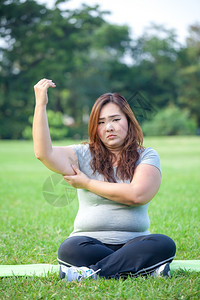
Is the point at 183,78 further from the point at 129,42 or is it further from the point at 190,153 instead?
the point at 190,153

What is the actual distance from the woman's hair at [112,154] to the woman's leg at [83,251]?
1.37 feet

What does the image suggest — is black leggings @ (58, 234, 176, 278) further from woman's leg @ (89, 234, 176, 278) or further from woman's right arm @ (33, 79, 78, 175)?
woman's right arm @ (33, 79, 78, 175)

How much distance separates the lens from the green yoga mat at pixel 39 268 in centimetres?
271

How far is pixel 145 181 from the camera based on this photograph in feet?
8.43

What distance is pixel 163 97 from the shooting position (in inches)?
1674

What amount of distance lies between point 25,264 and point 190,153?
13270 mm

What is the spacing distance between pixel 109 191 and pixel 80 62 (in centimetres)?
3060

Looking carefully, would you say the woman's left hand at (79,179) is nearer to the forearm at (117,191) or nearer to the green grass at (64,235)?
the forearm at (117,191)

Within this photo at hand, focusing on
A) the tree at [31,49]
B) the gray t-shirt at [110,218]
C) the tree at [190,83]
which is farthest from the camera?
the tree at [190,83]

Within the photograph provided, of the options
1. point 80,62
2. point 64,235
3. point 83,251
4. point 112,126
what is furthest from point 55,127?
point 83,251

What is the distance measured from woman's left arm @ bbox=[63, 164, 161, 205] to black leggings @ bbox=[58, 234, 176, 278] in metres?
0.26

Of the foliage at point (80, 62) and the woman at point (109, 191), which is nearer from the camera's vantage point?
the woman at point (109, 191)

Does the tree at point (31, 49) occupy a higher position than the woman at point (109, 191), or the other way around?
the tree at point (31, 49)

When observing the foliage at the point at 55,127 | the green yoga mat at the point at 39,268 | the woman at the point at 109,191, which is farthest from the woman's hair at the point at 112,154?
the foliage at the point at 55,127
